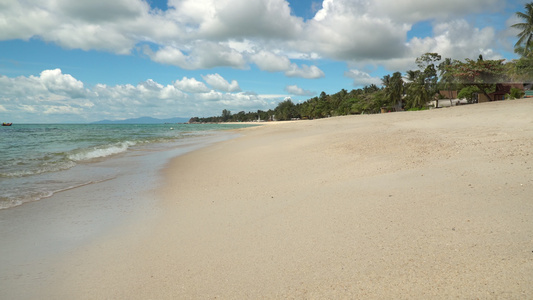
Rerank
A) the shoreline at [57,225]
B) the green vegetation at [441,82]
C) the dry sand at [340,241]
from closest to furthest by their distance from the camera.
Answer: the dry sand at [340,241] < the shoreline at [57,225] < the green vegetation at [441,82]

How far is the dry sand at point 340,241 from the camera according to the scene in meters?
2.68

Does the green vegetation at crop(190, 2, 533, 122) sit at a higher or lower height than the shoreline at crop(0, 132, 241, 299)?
higher

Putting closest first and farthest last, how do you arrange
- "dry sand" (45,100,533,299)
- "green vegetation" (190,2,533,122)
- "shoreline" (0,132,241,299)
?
"dry sand" (45,100,533,299) → "shoreline" (0,132,241,299) → "green vegetation" (190,2,533,122)

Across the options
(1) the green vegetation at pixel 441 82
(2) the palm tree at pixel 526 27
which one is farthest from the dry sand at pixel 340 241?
(2) the palm tree at pixel 526 27

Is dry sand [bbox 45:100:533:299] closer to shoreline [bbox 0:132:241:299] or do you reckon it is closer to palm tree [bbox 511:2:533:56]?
shoreline [bbox 0:132:241:299]

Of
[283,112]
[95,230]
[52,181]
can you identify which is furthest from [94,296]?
[283,112]

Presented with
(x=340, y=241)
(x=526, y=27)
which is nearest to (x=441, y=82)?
(x=526, y=27)

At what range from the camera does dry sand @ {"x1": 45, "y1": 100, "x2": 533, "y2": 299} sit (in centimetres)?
268

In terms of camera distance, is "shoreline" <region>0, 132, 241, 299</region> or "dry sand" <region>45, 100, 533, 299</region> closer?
"dry sand" <region>45, 100, 533, 299</region>

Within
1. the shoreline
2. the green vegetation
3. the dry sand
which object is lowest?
the shoreline

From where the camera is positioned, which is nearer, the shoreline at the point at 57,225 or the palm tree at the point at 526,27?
the shoreline at the point at 57,225

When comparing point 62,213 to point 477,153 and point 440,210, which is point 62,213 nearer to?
point 440,210

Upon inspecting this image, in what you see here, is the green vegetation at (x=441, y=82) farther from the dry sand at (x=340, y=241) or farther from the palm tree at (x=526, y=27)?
the dry sand at (x=340, y=241)

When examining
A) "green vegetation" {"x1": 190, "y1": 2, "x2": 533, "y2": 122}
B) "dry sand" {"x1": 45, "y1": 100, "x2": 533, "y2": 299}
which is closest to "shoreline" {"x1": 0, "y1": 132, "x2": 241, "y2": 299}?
"dry sand" {"x1": 45, "y1": 100, "x2": 533, "y2": 299}
